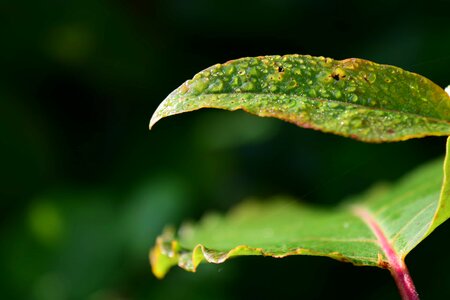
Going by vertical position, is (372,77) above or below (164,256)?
above

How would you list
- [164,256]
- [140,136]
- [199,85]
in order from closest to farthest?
[199,85] < [164,256] < [140,136]

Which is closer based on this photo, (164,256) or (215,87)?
(215,87)

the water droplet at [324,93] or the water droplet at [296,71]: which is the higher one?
the water droplet at [296,71]

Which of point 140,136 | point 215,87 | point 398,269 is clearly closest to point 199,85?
point 215,87

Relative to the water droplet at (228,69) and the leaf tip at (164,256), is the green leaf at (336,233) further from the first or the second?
the water droplet at (228,69)

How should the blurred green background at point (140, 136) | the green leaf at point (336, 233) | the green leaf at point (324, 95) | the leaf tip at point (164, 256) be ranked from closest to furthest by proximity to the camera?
the green leaf at point (324, 95) < the green leaf at point (336, 233) < the leaf tip at point (164, 256) < the blurred green background at point (140, 136)

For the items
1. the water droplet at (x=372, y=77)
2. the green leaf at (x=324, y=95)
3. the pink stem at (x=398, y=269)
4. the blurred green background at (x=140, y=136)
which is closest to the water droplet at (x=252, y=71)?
the green leaf at (x=324, y=95)

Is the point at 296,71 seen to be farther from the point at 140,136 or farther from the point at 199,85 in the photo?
the point at 140,136

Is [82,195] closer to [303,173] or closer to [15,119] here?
[15,119]
